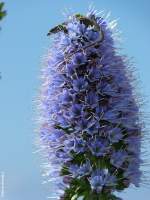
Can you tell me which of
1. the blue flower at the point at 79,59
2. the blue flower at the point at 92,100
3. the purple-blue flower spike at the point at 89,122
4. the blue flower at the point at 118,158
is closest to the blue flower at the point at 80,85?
the purple-blue flower spike at the point at 89,122

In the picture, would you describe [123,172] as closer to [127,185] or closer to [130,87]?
[127,185]

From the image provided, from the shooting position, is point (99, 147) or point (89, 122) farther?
point (89, 122)

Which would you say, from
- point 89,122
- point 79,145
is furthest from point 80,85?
point 79,145

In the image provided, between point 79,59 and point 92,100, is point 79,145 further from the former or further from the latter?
point 79,59

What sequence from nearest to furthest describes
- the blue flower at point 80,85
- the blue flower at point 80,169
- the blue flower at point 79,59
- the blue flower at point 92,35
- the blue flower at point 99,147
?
the blue flower at point 99,147 → the blue flower at point 80,169 → the blue flower at point 80,85 → the blue flower at point 79,59 → the blue flower at point 92,35

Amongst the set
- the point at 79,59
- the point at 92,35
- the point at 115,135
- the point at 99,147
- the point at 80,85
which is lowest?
the point at 99,147

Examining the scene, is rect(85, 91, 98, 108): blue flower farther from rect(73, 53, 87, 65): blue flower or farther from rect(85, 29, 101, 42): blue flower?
rect(85, 29, 101, 42): blue flower

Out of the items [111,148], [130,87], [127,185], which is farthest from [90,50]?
[127,185]

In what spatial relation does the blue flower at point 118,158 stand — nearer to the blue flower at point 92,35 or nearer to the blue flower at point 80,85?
the blue flower at point 80,85
